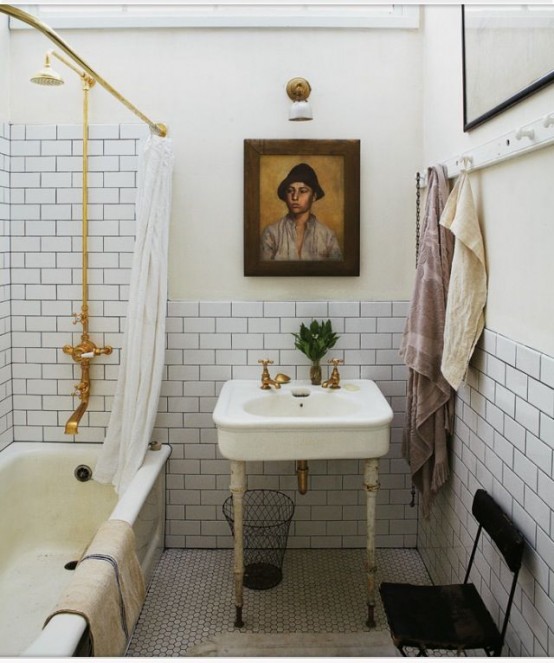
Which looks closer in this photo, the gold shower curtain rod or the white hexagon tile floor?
the gold shower curtain rod

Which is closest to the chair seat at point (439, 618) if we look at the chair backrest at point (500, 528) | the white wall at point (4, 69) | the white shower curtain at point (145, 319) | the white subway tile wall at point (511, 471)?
the white subway tile wall at point (511, 471)

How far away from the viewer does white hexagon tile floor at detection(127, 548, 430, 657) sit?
2.67 metres

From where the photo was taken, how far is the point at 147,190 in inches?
117

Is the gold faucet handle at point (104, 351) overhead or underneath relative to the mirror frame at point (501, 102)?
underneath

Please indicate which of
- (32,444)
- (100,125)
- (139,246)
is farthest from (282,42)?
(32,444)

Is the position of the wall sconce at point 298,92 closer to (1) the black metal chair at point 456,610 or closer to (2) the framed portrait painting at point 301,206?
(2) the framed portrait painting at point 301,206

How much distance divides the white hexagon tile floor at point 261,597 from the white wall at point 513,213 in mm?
1422

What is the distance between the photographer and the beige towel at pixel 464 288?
2350mm

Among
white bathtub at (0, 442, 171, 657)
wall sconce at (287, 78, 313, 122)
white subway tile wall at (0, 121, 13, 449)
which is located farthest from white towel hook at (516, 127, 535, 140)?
white subway tile wall at (0, 121, 13, 449)

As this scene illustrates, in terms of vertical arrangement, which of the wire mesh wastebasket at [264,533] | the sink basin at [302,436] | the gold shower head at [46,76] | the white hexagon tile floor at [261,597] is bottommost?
the white hexagon tile floor at [261,597]

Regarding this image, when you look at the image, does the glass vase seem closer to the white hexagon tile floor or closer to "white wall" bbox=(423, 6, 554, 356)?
the white hexagon tile floor

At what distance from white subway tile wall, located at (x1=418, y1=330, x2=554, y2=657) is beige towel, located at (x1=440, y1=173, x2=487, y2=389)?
66 millimetres

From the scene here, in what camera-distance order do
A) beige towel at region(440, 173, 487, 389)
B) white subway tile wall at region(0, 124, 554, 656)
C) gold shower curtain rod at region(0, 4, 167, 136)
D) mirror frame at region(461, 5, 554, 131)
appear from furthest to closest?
white subway tile wall at region(0, 124, 554, 656) → beige towel at region(440, 173, 487, 389) → mirror frame at region(461, 5, 554, 131) → gold shower curtain rod at region(0, 4, 167, 136)

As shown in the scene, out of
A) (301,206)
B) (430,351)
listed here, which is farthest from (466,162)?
(301,206)
